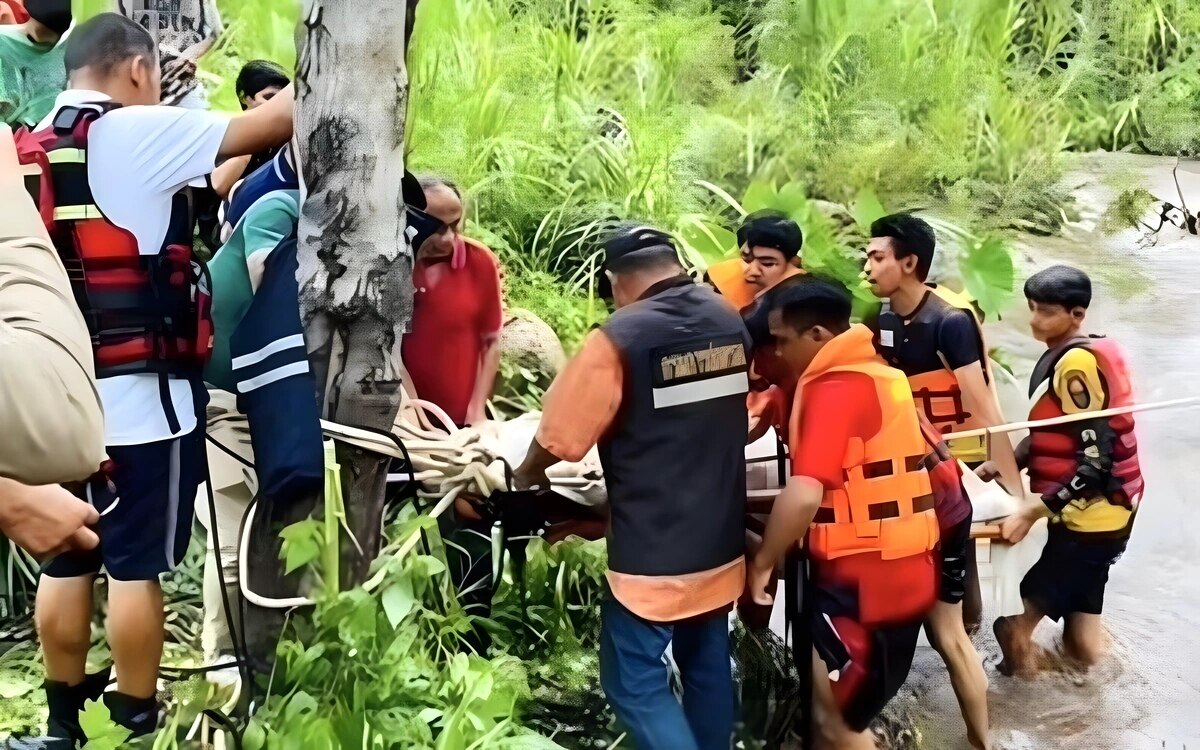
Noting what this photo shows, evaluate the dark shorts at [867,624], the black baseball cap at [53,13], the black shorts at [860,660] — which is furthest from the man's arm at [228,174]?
the black shorts at [860,660]

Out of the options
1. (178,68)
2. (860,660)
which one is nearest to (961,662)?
(860,660)

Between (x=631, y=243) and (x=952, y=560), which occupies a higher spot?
(x=631, y=243)

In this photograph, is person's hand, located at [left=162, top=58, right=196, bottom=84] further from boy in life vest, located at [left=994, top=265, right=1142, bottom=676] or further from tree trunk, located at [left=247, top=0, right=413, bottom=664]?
boy in life vest, located at [left=994, top=265, right=1142, bottom=676]

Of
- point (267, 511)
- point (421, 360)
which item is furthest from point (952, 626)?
point (267, 511)

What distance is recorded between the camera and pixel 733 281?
9.17 ft

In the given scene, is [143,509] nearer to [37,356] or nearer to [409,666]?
[37,356]

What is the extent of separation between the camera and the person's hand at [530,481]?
2691mm

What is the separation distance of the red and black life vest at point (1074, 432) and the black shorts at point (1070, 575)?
0.14 m

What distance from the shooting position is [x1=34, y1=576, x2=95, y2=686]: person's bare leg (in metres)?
2.75

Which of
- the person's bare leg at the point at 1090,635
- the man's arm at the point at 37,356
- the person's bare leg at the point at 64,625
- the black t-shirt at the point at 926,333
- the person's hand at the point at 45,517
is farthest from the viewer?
the person's bare leg at the point at 1090,635

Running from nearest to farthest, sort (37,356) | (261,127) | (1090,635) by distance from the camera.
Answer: (37,356) → (261,127) → (1090,635)

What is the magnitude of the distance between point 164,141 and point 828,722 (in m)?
2.42

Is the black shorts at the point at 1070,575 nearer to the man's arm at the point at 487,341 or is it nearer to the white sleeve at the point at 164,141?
the man's arm at the point at 487,341

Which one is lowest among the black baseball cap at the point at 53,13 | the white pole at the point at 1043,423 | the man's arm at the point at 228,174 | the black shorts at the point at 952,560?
the black shorts at the point at 952,560
